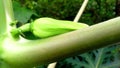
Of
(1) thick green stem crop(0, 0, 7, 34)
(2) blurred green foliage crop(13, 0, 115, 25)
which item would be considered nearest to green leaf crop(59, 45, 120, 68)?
(1) thick green stem crop(0, 0, 7, 34)

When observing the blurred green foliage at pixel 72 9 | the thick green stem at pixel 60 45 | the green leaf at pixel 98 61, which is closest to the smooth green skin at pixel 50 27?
the thick green stem at pixel 60 45

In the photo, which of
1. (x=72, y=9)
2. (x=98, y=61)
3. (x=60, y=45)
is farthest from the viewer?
(x=72, y=9)

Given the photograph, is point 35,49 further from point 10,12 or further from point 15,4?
point 15,4

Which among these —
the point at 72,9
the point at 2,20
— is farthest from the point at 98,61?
the point at 72,9

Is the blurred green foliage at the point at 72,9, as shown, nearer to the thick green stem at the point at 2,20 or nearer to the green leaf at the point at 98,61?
the green leaf at the point at 98,61

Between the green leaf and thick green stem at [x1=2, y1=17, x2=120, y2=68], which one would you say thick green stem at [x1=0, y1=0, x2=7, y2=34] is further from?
the green leaf

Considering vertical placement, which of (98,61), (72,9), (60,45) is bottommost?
(60,45)

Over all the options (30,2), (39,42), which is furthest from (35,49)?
(30,2)

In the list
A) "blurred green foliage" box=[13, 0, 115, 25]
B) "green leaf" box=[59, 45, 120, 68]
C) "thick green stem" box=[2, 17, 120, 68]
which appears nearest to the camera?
"thick green stem" box=[2, 17, 120, 68]

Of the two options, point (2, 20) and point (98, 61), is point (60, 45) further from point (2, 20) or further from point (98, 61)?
point (98, 61)
